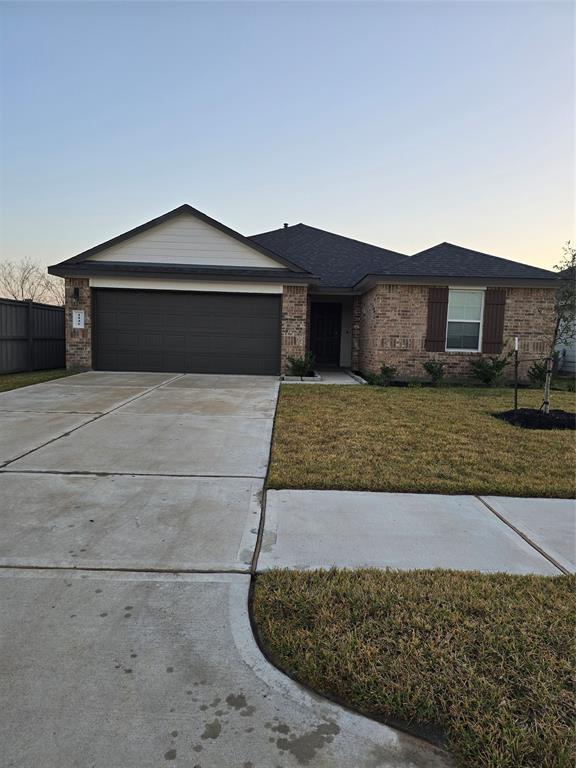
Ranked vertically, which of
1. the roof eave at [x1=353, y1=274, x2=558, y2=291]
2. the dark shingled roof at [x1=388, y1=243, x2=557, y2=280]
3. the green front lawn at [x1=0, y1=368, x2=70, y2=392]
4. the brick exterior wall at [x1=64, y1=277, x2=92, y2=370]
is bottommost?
the green front lawn at [x1=0, y1=368, x2=70, y2=392]

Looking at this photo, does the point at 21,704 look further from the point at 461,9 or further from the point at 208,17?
the point at 208,17

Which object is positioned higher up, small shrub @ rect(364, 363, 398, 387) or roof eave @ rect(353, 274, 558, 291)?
roof eave @ rect(353, 274, 558, 291)

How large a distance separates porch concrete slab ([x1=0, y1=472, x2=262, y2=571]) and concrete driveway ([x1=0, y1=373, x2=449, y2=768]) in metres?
0.01

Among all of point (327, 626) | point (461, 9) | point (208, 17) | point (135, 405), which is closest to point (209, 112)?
point (208, 17)

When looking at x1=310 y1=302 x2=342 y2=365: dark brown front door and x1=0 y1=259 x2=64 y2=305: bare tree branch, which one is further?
x1=0 y1=259 x2=64 y2=305: bare tree branch

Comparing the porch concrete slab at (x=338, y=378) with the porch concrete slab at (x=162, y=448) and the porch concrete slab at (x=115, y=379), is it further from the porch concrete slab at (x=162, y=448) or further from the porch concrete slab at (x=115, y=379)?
the porch concrete slab at (x=162, y=448)

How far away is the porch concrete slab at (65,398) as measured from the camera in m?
7.74

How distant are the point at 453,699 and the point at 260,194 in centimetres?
1989

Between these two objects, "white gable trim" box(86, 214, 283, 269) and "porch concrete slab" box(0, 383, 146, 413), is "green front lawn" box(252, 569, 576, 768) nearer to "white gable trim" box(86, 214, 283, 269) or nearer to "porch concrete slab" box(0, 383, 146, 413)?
"porch concrete slab" box(0, 383, 146, 413)

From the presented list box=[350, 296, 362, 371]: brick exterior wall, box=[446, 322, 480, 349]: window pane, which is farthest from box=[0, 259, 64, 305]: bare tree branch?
box=[446, 322, 480, 349]: window pane

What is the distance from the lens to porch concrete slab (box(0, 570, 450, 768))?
154 cm

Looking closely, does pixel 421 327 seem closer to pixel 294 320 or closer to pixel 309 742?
pixel 294 320

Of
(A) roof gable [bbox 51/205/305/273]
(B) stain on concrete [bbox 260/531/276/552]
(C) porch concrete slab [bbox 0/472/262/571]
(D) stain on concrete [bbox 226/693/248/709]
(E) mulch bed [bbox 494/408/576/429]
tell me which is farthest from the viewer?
(A) roof gable [bbox 51/205/305/273]

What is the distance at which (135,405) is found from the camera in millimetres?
8125
